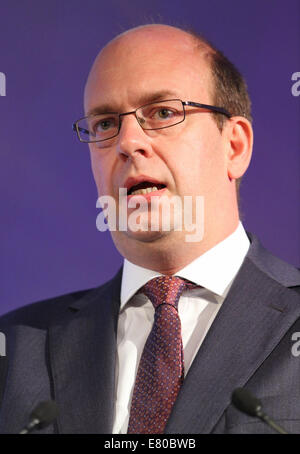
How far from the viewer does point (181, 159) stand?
1448mm

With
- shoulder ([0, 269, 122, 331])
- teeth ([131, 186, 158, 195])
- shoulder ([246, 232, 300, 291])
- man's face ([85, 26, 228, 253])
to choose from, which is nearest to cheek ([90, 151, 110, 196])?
man's face ([85, 26, 228, 253])

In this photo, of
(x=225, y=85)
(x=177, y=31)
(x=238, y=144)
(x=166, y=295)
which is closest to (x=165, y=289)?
(x=166, y=295)

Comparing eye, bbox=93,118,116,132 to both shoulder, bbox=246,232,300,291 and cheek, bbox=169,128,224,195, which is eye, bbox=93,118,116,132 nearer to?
cheek, bbox=169,128,224,195

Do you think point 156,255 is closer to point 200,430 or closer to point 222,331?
point 222,331

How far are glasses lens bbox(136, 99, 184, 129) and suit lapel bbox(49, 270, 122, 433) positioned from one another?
1.40 ft

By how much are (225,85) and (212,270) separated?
0.49 metres

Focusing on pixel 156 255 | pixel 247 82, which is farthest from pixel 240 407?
pixel 247 82

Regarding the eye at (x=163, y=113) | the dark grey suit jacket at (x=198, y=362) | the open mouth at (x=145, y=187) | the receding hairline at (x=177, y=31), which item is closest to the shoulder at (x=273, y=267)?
the dark grey suit jacket at (x=198, y=362)

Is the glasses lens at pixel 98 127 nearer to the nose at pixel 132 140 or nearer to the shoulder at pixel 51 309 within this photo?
the nose at pixel 132 140

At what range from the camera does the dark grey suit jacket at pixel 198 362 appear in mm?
1185

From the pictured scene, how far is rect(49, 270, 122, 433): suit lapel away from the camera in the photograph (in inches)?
50.8

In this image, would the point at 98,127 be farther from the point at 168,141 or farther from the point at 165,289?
the point at 165,289

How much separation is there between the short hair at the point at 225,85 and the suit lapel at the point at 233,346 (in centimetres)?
40

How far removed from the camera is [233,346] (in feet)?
4.18
